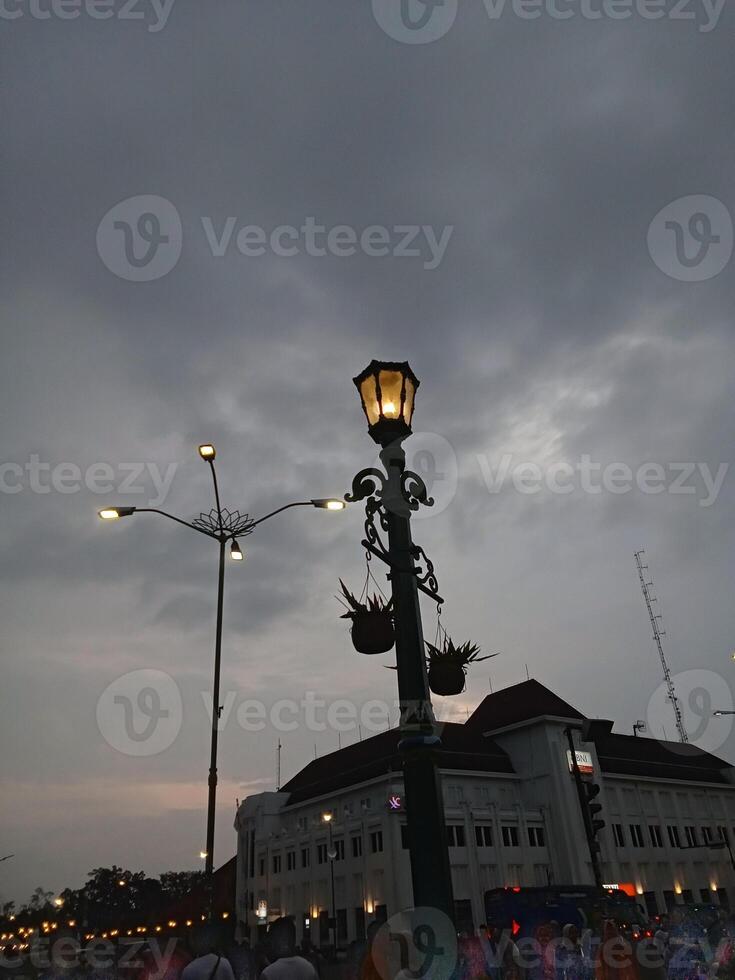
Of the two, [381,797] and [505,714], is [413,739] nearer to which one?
[381,797]

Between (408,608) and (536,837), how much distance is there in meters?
60.6

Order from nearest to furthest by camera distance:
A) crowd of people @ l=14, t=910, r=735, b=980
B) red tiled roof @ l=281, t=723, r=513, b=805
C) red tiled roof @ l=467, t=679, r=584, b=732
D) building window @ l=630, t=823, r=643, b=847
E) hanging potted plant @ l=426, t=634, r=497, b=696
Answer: hanging potted plant @ l=426, t=634, r=497, b=696, crowd of people @ l=14, t=910, r=735, b=980, red tiled roof @ l=281, t=723, r=513, b=805, building window @ l=630, t=823, r=643, b=847, red tiled roof @ l=467, t=679, r=584, b=732

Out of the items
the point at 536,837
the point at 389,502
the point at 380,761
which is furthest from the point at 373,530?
the point at 536,837

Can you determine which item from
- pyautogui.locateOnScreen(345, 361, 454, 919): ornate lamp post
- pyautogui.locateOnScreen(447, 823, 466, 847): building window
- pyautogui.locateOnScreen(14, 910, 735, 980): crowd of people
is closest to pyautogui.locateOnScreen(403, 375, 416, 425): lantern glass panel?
pyautogui.locateOnScreen(345, 361, 454, 919): ornate lamp post

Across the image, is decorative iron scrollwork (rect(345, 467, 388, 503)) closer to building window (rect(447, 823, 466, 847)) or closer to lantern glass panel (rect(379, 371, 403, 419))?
lantern glass panel (rect(379, 371, 403, 419))

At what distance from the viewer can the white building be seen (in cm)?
5125

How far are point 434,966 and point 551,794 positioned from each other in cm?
6138

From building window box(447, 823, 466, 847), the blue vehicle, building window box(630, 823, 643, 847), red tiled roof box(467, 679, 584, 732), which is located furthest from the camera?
red tiled roof box(467, 679, 584, 732)

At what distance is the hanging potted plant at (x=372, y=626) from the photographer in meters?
5.09

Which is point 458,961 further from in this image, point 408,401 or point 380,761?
point 380,761

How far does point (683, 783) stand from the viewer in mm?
69938

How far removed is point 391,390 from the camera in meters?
5.68

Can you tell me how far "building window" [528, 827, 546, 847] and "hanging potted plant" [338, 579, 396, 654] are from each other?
5921 cm

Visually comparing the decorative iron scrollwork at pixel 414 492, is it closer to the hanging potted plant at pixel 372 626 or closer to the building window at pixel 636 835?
the hanging potted plant at pixel 372 626
